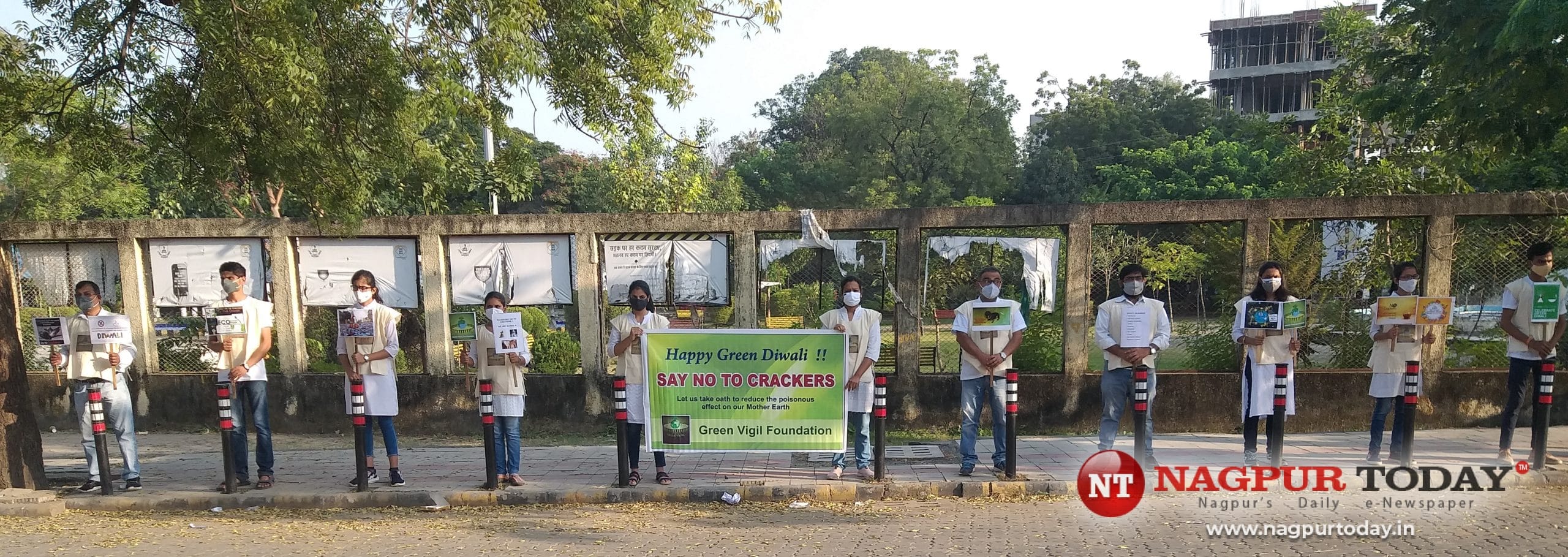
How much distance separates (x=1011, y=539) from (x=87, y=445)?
7.31 m

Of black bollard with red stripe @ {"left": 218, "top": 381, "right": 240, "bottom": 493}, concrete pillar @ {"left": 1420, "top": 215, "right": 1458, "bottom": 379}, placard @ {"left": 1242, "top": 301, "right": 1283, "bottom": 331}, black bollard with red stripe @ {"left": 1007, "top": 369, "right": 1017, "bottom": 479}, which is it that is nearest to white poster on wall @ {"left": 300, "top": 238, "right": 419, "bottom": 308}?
black bollard with red stripe @ {"left": 218, "top": 381, "right": 240, "bottom": 493}

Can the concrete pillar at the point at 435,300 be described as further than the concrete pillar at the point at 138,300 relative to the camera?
No

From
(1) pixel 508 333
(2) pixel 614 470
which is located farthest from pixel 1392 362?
(1) pixel 508 333

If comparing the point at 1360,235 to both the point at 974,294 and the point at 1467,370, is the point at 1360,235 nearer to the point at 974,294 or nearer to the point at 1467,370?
the point at 1467,370

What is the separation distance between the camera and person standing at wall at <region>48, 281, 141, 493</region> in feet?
23.1

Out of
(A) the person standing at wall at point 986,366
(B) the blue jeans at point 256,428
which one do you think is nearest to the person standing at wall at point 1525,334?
(A) the person standing at wall at point 986,366

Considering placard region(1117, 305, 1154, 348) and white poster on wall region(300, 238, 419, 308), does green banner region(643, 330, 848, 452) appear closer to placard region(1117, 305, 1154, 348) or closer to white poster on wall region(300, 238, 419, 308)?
placard region(1117, 305, 1154, 348)

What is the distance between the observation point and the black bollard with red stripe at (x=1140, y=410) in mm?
6777

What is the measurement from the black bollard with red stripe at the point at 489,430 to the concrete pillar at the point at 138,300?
553 centimetres

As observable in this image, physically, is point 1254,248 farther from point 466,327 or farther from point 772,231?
point 466,327

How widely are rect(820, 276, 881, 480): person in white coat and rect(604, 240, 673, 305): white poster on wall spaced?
8.94ft

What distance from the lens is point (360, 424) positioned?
684 centimetres

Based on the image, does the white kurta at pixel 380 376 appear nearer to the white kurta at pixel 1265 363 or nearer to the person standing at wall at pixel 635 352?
the person standing at wall at pixel 635 352

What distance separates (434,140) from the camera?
33.6ft
